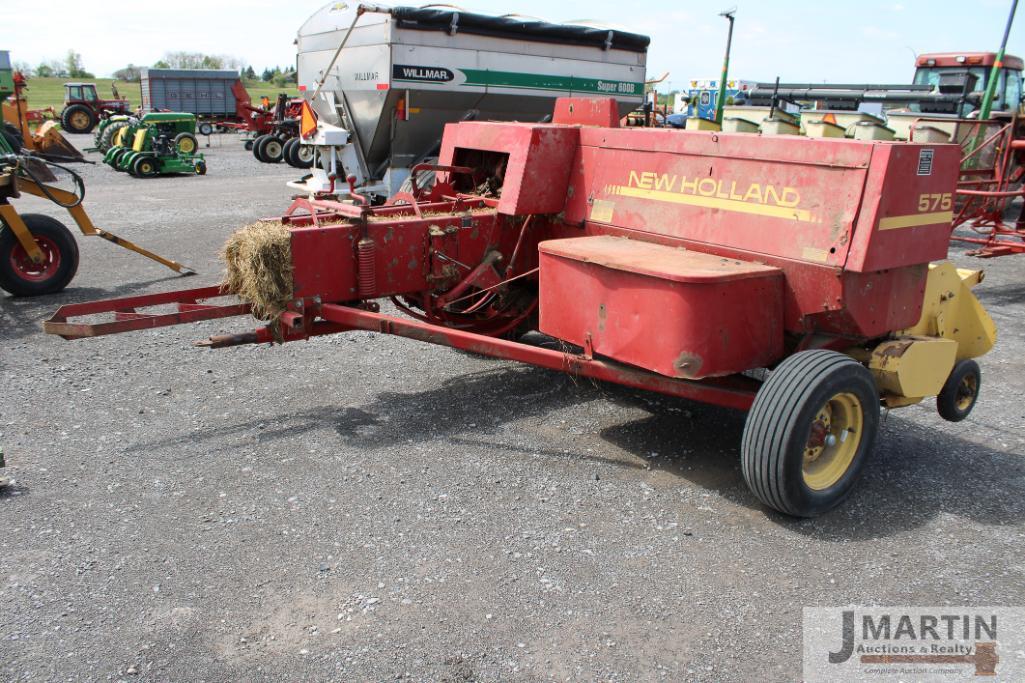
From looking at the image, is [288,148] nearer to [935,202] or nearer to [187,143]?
[187,143]

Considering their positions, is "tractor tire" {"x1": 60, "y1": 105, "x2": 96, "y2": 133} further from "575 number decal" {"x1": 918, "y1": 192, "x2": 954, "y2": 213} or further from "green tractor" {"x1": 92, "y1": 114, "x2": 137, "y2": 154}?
"575 number decal" {"x1": 918, "y1": 192, "x2": 954, "y2": 213}

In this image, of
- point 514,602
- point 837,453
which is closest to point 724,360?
point 837,453

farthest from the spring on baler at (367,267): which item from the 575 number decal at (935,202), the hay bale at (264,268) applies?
the 575 number decal at (935,202)

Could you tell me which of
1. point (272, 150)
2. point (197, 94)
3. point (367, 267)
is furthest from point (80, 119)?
point (367, 267)

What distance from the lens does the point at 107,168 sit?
21297 millimetres

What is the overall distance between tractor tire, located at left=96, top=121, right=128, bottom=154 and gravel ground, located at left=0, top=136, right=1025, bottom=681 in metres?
18.5

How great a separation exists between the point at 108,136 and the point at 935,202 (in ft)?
77.0

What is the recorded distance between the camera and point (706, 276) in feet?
12.2

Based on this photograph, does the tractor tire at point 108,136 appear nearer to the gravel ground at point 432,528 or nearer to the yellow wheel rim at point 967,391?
the gravel ground at point 432,528

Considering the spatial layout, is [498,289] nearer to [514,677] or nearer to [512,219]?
[512,219]

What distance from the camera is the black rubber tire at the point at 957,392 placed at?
452 centimetres

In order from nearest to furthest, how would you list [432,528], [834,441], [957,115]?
A: 1. [432,528]
2. [834,441]
3. [957,115]

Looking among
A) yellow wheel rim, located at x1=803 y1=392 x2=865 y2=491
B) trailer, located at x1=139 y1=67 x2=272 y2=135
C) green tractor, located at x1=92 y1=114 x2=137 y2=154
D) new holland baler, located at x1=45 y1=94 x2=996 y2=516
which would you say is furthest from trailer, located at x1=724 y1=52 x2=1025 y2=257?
trailer, located at x1=139 y1=67 x2=272 y2=135

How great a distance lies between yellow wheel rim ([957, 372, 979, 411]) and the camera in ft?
15.2
